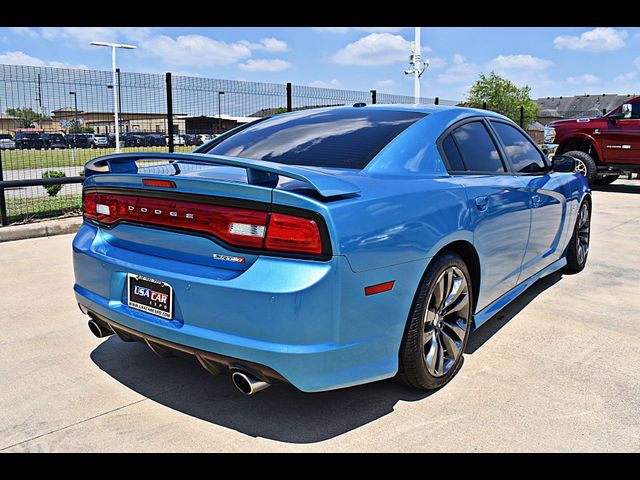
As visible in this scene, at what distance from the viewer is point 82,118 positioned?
909 cm

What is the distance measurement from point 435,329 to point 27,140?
7.86 m

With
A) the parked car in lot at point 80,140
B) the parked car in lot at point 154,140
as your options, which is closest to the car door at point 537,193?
the parked car in lot at point 154,140

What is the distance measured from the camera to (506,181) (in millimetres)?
3553

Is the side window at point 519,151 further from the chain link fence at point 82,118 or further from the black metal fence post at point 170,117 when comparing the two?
the black metal fence post at point 170,117

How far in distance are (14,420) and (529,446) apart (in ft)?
7.65

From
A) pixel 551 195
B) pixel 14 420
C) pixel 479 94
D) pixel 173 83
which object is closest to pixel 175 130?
pixel 173 83

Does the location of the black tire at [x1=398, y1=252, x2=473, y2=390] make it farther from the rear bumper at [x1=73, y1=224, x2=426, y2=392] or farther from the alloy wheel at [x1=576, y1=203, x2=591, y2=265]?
the alloy wheel at [x1=576, y1=203, x2=591, y2=265]

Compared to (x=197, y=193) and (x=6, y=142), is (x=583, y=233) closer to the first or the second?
(x=197, y=193)

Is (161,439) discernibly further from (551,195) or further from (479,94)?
(479,94)

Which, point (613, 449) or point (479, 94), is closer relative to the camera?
point (613, 449)

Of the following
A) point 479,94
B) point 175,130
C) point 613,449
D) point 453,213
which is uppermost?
point 479,94

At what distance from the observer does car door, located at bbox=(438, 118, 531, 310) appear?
3.14 m

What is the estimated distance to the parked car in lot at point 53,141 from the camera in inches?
354

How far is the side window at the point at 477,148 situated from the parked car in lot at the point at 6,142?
22.0 feet
